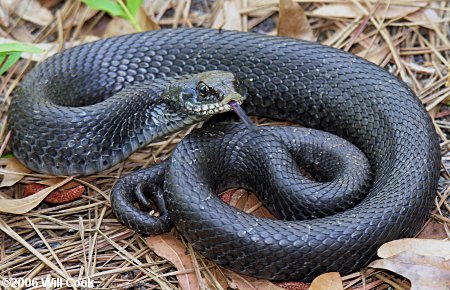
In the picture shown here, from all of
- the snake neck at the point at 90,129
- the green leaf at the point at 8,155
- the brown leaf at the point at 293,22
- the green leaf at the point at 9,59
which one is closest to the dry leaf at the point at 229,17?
the brown leaf at the point at 293,22

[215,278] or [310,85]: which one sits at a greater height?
[310,85]

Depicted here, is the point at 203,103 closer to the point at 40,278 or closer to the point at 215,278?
the point at 215,278

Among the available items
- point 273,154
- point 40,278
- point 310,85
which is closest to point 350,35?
point 310,85

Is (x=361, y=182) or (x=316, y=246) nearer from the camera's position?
(x=316, y=246)

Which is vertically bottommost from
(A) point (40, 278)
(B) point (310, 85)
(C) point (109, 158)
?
(A) point (40, 278)

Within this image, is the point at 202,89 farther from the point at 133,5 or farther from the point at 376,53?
the point at 376,53

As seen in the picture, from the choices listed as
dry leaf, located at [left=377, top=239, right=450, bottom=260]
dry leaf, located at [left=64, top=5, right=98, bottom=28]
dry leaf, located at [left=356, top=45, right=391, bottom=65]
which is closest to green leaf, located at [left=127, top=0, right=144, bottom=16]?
dry leaf, located at [left=64, top=5, right=98, bottom=28]
